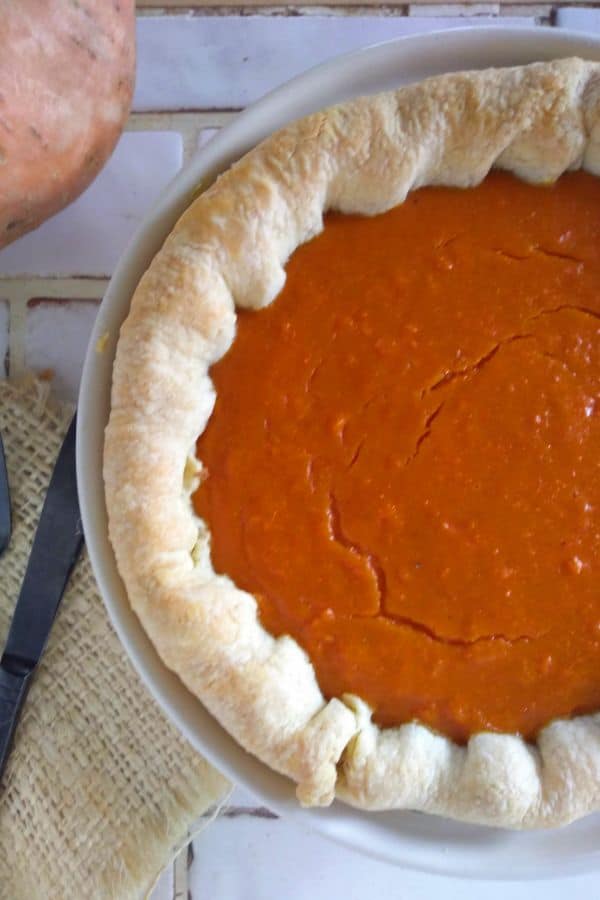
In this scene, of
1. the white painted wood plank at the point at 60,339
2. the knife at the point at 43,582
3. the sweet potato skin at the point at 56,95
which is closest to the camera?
the sweet potato skin at the point at 56,95

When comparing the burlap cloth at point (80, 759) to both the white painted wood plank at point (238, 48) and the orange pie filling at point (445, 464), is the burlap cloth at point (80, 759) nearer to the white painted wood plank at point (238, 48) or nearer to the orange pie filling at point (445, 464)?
the orange pie filling at point (445, 464)

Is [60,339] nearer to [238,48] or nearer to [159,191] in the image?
[159,191]

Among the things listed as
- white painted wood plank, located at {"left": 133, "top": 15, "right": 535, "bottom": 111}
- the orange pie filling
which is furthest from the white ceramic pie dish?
white painted wood plank, located at {"left": 133, "top": 15, "right": 535, "bottom": 111}

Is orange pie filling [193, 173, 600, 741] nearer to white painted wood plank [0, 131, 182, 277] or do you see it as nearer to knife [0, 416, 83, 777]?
knife [0, 416, 83, 777]

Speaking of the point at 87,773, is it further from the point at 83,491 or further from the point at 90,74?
the point at 90,74

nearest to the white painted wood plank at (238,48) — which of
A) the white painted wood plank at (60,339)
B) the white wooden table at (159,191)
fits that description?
the white wooden table at (159,191)

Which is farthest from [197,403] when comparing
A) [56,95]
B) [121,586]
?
[56,95]

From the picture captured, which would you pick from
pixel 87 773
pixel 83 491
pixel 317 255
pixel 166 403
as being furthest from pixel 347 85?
pixel 87 773
